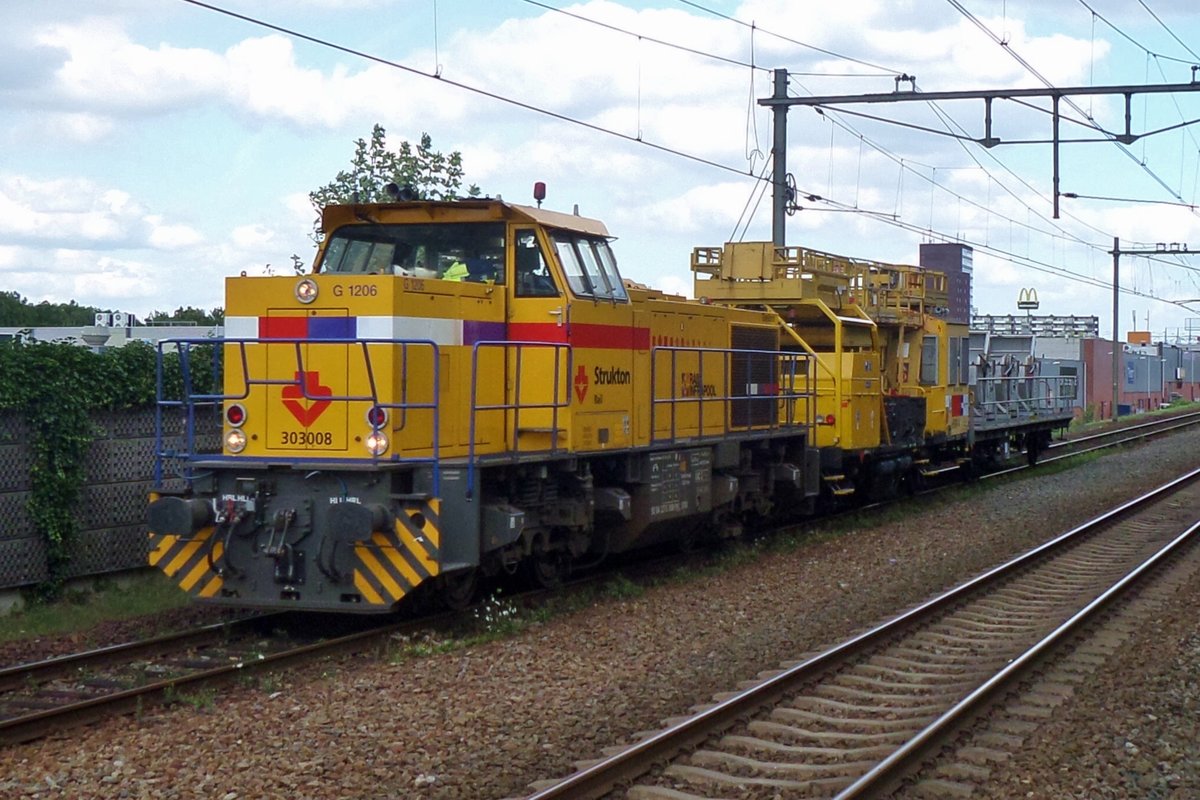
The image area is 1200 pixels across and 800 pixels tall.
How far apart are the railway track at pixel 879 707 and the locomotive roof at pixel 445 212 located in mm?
4313

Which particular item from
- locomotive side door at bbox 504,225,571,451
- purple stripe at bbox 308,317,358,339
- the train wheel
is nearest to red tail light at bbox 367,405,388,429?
purple stripe at bbox 308,317,358,339

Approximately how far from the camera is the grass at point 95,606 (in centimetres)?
1064

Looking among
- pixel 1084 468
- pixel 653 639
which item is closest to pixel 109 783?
pixel 653 639

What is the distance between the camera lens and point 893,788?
663cm

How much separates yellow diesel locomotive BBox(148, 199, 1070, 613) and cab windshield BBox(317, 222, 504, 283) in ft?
0.06

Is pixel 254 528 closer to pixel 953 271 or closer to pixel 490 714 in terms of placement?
pixel 490 714

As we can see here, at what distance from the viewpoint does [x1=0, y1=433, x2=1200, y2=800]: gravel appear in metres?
6.72

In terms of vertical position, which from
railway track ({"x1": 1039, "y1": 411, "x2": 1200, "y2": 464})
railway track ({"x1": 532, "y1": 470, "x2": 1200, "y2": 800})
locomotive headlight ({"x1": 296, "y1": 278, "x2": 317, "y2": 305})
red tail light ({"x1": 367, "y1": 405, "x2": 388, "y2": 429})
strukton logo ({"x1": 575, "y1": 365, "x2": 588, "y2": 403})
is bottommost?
railway track ({"x1": 532, "y1": 470, "x2": 1200, "y2": 800})

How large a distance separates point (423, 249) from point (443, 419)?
1584 millimetres

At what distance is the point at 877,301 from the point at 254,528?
12660mm

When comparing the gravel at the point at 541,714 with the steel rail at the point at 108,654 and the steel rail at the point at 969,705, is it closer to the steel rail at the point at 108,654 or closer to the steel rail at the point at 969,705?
the steel rail at the point at 969,705

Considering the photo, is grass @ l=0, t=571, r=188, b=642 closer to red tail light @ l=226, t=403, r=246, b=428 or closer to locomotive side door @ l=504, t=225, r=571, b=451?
red tail light @ l=226, t=403, r=246, b=428

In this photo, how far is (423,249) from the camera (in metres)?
11.3

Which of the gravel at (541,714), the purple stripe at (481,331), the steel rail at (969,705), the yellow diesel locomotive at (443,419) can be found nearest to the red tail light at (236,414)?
the yellow diesel locomotive at (443,419)
